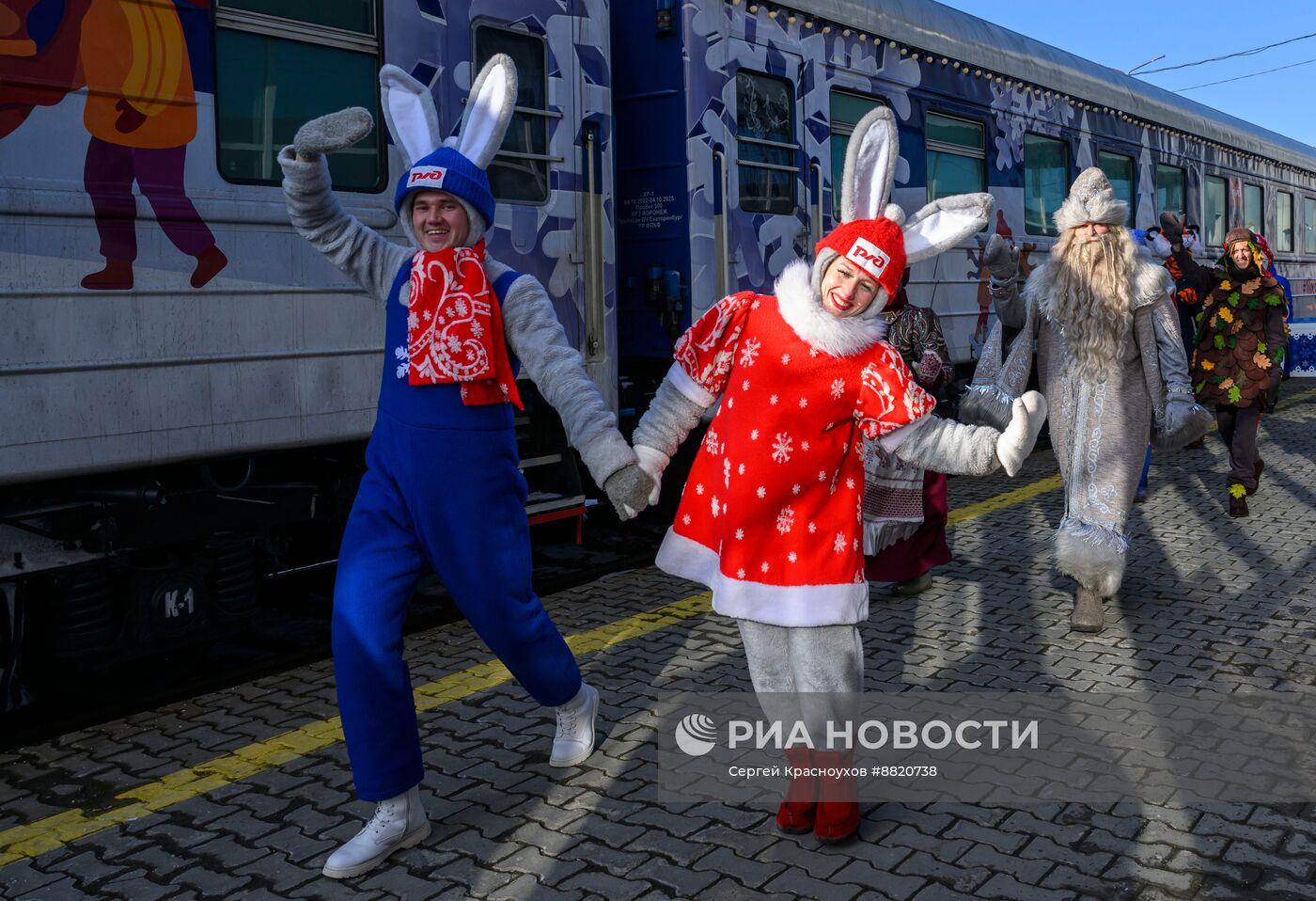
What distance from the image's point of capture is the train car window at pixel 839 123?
850cm

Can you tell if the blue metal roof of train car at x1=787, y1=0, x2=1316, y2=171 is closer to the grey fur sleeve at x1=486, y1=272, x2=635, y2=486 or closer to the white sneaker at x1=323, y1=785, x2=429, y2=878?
the grey fur sleeve at x1=486, y1=272, x2=635, y2=486

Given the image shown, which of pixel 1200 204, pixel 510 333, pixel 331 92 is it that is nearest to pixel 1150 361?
pixel 510 333

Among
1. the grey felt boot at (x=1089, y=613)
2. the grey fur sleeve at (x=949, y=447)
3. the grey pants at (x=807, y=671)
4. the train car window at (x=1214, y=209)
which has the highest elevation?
the train car window at (x=1214, y=209)

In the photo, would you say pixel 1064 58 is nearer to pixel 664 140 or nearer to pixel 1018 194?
pixel 1018 194

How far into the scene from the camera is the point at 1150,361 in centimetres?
538

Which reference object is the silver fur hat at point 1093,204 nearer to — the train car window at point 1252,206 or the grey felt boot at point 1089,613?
the grey felt boot at point 1089,613

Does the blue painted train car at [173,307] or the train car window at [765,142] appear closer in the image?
the blue painted train car at [173,307]

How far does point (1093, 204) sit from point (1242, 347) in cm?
371

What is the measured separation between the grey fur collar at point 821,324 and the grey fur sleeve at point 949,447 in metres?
0.26

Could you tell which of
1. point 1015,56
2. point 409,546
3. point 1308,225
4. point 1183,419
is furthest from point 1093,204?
point 1308,225

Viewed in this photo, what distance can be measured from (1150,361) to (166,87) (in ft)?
13.1

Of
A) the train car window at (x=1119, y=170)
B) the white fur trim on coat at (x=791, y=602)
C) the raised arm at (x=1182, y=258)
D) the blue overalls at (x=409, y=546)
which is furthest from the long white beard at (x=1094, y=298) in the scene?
the train car window at (x=1119, y=170)

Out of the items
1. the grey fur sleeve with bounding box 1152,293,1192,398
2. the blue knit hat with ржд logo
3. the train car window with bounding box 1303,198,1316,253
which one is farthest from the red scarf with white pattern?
the train car window with bounding box 1303,198,1316,253

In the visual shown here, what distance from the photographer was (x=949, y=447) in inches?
129
